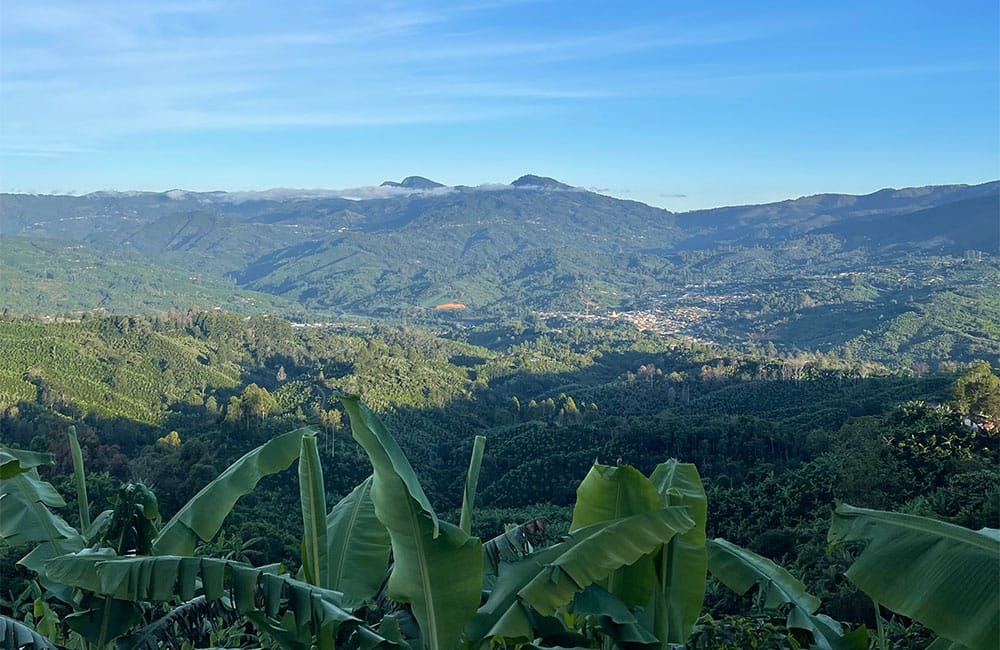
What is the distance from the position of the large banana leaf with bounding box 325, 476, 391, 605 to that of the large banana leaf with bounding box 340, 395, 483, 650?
77 cm

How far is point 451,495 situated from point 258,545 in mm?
17746

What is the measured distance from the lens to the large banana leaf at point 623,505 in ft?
13.0

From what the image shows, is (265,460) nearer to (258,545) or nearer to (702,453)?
(258,545)

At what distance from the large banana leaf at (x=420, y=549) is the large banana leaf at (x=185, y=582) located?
33cm

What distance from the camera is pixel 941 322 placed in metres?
93.9

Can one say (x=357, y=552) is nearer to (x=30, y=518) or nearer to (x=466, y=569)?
(x=466, y=569)

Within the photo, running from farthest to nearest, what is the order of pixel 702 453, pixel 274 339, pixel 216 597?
pixel 274 339
pixel 702 453
pixel 216 597

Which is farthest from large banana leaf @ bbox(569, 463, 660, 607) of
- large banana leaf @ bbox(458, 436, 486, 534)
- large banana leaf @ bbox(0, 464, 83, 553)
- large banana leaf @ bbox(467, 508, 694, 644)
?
large banana leaf @ bbox(0, 464, 83, 553)

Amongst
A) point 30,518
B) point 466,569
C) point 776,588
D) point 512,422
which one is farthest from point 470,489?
point 512,422

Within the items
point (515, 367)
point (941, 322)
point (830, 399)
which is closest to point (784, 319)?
point (941, 322)

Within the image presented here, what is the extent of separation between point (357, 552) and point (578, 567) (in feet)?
4.92

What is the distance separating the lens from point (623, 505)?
3.99m

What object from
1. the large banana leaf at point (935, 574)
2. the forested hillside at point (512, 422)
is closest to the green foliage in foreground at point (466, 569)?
the large banana leaf at point (935, 574)

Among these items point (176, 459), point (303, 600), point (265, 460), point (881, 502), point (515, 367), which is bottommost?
point (515, 367)
